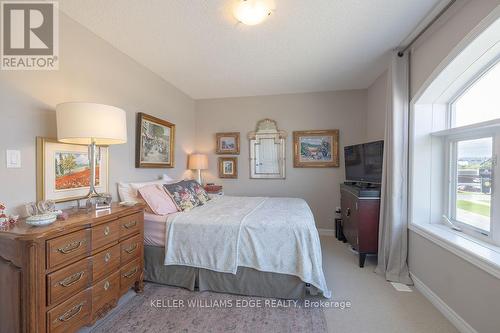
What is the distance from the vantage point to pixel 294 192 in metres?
3.93

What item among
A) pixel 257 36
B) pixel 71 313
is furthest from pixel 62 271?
pixel 257 36

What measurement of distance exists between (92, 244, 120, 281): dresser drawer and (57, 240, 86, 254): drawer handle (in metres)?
0.16

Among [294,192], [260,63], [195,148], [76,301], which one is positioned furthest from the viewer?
[195,148]

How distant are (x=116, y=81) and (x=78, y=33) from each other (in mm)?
514

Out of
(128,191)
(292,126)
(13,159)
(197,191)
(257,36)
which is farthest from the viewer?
(292,126)

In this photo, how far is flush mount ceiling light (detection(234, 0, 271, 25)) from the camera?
1.68m

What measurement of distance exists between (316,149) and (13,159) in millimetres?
3680

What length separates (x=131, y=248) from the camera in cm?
191

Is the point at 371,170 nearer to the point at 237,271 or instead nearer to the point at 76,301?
the point at 237,271

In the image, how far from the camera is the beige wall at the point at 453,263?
1.40m

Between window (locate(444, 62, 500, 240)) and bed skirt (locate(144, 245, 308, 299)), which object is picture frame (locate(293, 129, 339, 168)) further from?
bed skirt (locate(144, 245, 308, 299))

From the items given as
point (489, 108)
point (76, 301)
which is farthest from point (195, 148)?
point (489, 108)

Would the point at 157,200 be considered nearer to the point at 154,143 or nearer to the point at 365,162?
the point at 154,143

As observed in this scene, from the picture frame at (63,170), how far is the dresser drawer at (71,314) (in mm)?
816
